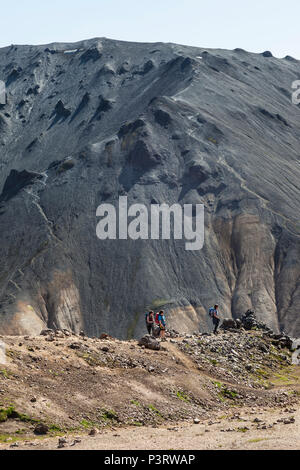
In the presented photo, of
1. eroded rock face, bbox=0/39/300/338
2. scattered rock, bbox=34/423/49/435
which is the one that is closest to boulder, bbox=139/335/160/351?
scattered rock, bbox=34/423/49/435

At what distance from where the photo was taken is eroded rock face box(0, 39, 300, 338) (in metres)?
85.7

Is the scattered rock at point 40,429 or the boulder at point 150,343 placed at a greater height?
the boulder at point 150,343

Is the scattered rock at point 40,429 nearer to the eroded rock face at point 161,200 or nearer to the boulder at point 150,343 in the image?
the boulder at point 150,343

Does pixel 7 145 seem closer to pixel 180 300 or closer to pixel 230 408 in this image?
pixel 180 300

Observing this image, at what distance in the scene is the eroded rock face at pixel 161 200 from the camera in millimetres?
85688

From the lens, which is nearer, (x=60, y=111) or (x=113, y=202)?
A: (x=113, y=202)

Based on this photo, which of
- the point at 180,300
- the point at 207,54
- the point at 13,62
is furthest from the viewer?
the point at 13,62

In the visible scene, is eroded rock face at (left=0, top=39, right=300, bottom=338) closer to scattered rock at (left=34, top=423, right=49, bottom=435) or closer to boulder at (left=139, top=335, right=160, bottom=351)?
boulder at (left=139, top=335, right=160, bottom=351)

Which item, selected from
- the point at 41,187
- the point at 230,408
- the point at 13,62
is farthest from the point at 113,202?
the point at 13,62

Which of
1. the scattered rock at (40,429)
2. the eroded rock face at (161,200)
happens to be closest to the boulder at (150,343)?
the scattered rock at (40,429)

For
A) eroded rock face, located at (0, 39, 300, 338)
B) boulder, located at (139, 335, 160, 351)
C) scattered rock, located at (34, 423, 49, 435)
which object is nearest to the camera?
scattered rock, located at (34, 423, 49, 435)

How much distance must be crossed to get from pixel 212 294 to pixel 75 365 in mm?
62750

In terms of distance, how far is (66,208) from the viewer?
9931 cm

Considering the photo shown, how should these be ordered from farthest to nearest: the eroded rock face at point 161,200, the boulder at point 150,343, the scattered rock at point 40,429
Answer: the eroded rock face at point 161,200, the boulder at point 150,343, the scattered rock at point 40,429
